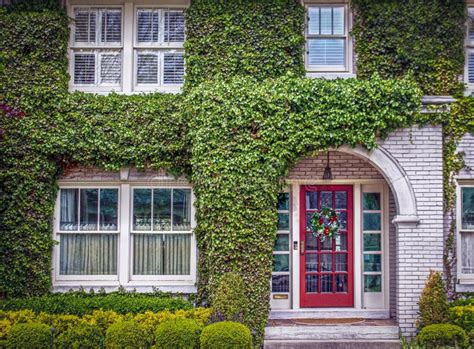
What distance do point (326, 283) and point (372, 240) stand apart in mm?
1223

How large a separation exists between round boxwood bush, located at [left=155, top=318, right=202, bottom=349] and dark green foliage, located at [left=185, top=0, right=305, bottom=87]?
453 centimetres

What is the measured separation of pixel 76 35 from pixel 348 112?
5489 millimetres

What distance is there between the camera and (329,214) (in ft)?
45.6

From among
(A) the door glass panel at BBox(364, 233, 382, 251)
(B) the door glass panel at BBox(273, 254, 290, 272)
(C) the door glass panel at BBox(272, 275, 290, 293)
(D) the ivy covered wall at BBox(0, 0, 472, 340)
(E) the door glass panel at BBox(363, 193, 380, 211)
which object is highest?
(D) the ivy covered wall at BBox(0, 0, 472, 340)

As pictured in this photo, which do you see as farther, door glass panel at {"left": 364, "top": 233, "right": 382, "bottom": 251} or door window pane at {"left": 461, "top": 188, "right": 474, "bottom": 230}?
door glass panel at {"left": 364, "top": 233, "right": 382, "bottom": 251}

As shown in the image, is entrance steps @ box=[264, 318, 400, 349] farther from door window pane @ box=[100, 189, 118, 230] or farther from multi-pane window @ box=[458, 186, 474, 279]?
door window pane @ box=[100, 189, 118, 230]

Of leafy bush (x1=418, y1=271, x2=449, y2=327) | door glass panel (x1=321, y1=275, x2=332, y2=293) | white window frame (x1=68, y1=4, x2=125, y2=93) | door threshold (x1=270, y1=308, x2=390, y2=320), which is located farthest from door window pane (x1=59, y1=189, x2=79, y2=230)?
leafy bush (x1=418, y1=271, x2=449, y2=327)

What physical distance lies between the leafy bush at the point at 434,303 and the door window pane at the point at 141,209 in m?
5.14

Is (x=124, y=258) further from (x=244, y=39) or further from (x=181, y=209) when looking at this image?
(x=244, y=39)

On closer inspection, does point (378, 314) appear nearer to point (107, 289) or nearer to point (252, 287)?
point (252, 287)

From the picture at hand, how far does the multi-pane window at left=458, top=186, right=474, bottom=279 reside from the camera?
13.3 metres

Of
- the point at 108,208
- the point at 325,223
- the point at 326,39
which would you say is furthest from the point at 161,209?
the point at 326,39

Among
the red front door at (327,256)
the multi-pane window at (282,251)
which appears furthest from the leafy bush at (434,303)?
the multi-pane window at (282,251)

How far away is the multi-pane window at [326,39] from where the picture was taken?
13750mm
